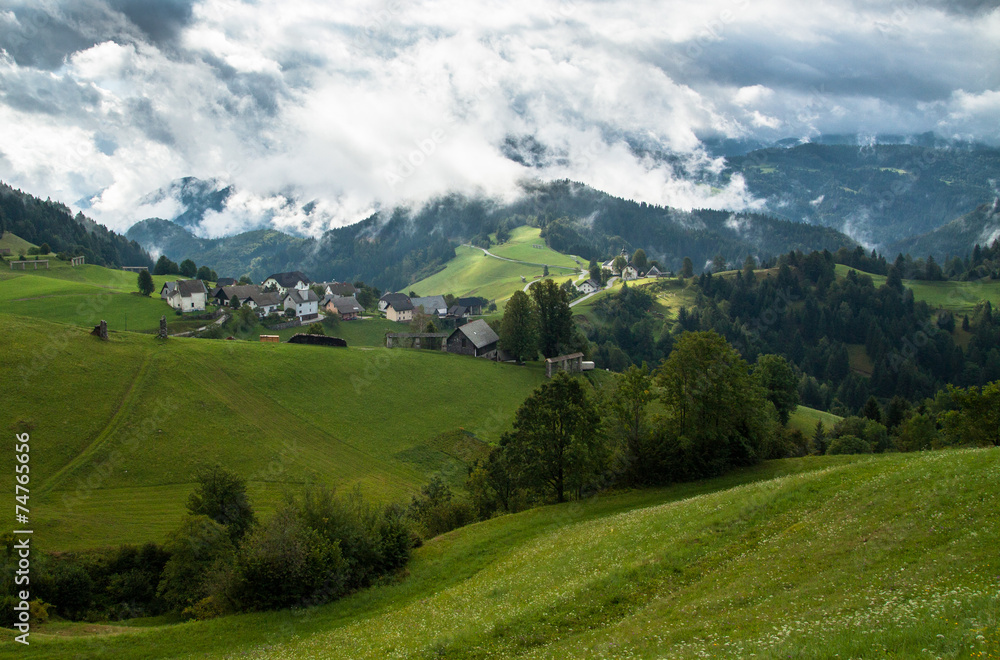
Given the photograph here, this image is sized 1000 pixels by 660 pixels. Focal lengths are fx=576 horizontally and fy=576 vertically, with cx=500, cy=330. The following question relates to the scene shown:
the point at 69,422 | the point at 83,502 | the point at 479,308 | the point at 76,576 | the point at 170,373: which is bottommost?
the point at 76,576

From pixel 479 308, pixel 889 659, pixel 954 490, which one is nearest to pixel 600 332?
pixel 479 308

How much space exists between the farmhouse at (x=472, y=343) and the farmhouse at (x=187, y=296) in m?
49.0

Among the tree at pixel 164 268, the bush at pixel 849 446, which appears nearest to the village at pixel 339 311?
the tree at pixel 164 268

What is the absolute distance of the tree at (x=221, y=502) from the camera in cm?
3984

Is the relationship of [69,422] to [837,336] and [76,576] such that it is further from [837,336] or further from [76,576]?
[837,336]

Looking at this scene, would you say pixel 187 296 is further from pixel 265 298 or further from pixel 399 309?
pixel 399 309

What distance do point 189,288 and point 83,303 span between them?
55.8 ft

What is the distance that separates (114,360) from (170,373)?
576 cm

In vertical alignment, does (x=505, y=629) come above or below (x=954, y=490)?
below

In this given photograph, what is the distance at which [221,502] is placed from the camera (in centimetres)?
4022

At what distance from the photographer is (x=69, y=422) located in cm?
5162

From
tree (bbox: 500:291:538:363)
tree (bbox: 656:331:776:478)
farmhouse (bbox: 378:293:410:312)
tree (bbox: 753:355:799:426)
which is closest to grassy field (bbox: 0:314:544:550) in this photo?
tree (bbox: 500:291:538:363)

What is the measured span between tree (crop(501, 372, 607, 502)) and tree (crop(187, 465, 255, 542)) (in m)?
21.1

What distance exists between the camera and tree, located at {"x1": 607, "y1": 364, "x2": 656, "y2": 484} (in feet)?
151
